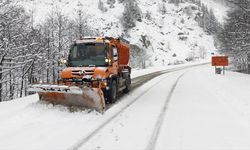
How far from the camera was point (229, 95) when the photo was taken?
685 inches

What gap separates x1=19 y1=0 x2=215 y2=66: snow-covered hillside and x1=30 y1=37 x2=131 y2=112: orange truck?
5166cm

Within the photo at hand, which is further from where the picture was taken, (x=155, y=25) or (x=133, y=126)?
(x=155, y=25)

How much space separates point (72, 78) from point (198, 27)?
8566 centimetres

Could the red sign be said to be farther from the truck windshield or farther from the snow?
the snow

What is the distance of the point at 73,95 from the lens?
12.8m

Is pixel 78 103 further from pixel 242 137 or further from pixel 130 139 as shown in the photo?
pixel 242 137

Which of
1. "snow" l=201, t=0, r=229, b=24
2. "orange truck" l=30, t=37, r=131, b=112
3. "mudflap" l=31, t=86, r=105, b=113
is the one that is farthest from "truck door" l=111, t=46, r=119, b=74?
"snow" l=201, t=0, r=229, b=24

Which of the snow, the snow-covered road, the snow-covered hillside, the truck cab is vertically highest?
the snow

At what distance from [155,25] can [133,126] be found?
7628 cm

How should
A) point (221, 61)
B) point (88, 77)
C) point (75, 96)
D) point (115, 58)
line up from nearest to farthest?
point (75, 96)
point (88, 77)
point (115, 58)
point (221, 61)

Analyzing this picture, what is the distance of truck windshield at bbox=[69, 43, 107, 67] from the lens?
14.8 meters

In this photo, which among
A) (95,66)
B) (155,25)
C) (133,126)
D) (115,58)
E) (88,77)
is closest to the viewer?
(133,126)

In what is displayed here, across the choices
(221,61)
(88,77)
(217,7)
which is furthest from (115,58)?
(217,7)

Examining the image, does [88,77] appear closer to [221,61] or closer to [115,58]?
[115,58]
